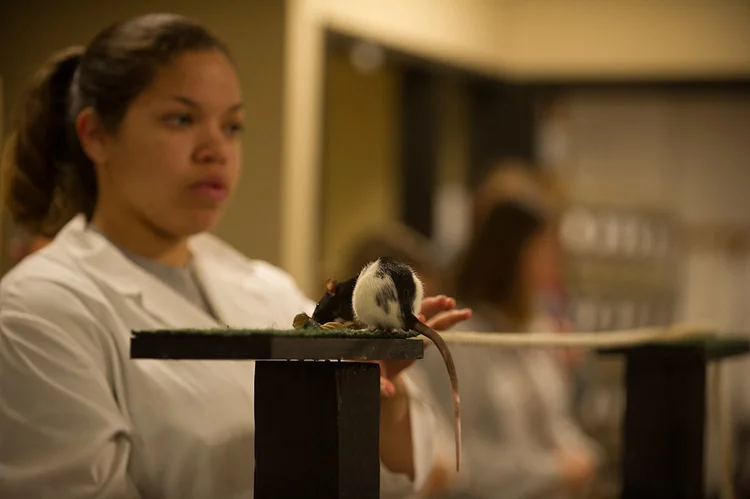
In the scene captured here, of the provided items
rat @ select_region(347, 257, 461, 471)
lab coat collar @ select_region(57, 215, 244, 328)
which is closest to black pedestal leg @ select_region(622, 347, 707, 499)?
lab coat collar @ select_region(57, 215, 244, 328)

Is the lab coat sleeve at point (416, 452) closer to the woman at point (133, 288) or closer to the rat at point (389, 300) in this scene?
the woman at point (133, 288)

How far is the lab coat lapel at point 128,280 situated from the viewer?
1.68 metres

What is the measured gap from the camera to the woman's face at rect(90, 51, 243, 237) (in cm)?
168

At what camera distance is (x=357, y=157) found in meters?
5.77

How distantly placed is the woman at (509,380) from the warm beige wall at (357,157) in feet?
6.73

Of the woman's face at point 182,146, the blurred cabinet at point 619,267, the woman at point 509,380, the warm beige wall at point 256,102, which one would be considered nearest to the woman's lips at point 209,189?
the woman's face at point 182,146

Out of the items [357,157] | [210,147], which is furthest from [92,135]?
[357,157]

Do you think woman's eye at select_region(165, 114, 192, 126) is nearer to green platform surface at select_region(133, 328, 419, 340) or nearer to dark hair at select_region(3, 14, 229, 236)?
dark hair at select_region(3, 14, 229, 236)

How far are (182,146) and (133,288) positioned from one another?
207mm

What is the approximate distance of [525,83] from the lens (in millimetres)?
6023

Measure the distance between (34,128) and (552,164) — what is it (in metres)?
4.64

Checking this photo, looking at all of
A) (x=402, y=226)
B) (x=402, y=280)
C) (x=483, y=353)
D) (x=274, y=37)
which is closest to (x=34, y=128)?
(x=402, y=280)

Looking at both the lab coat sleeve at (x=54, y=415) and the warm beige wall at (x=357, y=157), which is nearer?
the lab coat sleeve at (x=54, y=415)

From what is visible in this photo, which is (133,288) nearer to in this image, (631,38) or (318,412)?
(318,412)
